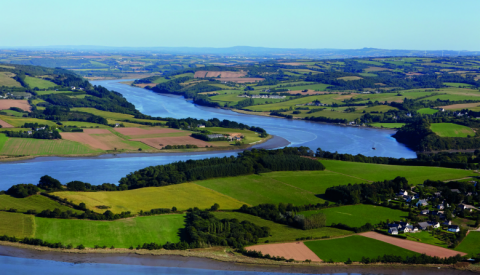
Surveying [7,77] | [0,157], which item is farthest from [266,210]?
[7,77]

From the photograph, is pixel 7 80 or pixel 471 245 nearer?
pixel 471 245

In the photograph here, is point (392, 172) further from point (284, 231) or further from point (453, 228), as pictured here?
point (284, 231)

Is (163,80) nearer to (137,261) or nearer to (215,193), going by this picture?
(215,193)

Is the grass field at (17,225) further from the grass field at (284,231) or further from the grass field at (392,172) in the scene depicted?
the grass field at (392,172)

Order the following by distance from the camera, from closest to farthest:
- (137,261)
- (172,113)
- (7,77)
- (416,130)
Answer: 1. (137,261)
2. (416,130)
3. (172,113)
4. (7,77)

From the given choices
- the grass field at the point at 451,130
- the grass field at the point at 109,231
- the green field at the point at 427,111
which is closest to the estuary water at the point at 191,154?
the grass field at the point at 451,130

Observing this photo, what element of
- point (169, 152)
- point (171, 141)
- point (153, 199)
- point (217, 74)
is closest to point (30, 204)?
point (153, 199)
